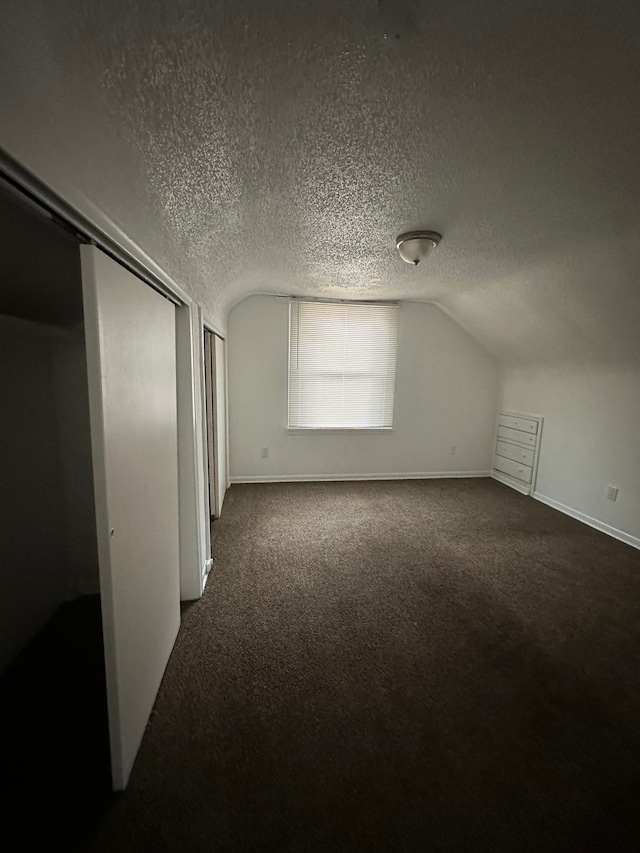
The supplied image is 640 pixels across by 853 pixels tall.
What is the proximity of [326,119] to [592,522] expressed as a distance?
379 centimetres

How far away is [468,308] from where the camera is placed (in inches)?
148

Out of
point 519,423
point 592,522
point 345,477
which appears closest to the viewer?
point 592,522

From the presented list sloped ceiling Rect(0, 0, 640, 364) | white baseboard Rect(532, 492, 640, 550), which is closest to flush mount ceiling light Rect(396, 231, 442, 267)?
sloped ceiling Rect(0, 0, 640, 364)

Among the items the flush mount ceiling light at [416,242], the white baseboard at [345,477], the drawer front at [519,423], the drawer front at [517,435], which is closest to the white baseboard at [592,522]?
the drawer front at [517,435]

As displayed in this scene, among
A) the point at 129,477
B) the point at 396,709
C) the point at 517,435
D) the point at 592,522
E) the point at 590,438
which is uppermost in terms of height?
the point at 129,477

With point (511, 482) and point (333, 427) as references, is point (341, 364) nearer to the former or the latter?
point (333, 427)

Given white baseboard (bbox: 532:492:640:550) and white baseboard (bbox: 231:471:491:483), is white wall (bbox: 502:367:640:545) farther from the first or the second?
white baseboard (bbox: 231:471:491:483)

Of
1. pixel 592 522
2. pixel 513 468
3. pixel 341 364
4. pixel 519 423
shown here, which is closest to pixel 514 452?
pixel 513 468

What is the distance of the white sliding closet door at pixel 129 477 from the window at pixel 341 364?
2533 millimetres

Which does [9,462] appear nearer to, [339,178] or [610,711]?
[339,178]

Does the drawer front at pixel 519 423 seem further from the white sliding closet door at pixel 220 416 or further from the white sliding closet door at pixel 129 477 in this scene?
the white sliding closet door at pixel 129 477

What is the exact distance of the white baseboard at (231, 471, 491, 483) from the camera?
4.22m

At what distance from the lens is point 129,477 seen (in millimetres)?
1149

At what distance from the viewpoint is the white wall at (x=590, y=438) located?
2932mm
